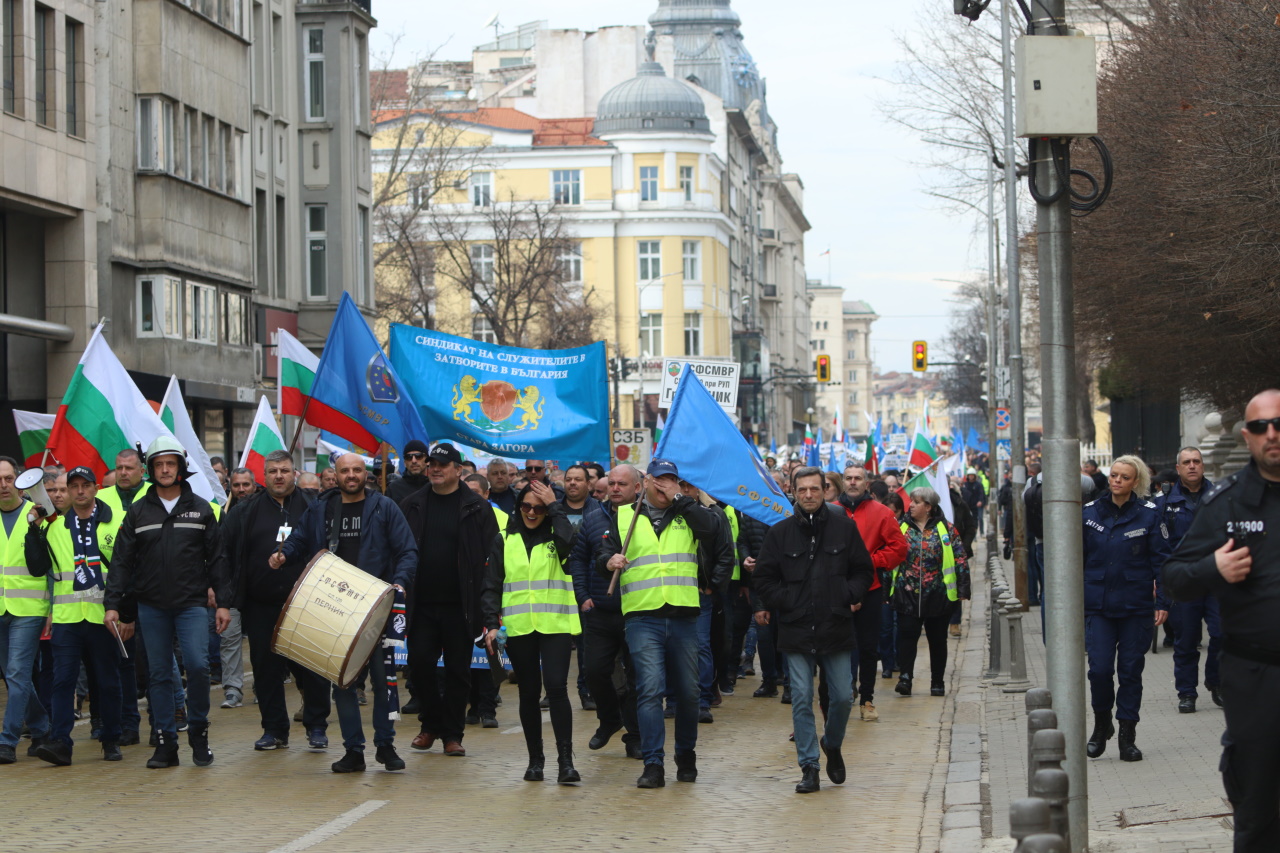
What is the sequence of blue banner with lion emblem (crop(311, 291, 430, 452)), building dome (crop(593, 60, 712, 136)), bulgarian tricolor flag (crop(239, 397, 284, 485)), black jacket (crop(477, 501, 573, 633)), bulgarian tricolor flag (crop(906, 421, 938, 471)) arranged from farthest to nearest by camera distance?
building dome (crop(593, 60, 712, 136))
bulgarian tricolor flag (crop(906, 421, 938, 471))
bulgarian tricolor flag (crop(239, 397, 284, 485))
blue banner with lion emblem (crop(311, 291, 430, 452))
black jacket (crop(477, 501, 573, 633))

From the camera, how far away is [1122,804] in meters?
9.23

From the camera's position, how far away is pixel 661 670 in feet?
34.7

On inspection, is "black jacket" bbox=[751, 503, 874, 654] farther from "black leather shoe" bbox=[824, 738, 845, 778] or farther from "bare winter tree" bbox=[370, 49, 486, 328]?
"bare winter tree" bbox=[370, 49, 486, 328]

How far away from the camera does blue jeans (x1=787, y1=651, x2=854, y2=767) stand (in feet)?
33.6

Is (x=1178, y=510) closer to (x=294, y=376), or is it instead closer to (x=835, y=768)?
(x=835, y=768)

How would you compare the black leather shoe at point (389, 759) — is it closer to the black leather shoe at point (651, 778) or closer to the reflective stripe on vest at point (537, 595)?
the reflective stripe on vest at point (537, 595)

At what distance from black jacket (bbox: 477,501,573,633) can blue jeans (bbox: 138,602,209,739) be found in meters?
1.83

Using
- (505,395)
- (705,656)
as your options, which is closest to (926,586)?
(705,656)

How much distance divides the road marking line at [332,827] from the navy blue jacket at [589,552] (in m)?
1.83

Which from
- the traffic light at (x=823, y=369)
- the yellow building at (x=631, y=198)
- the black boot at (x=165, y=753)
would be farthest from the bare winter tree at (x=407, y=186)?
the black boot at (x=165, y=753)

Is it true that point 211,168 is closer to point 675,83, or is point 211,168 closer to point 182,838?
point 182,838

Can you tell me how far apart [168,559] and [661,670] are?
10.4ft

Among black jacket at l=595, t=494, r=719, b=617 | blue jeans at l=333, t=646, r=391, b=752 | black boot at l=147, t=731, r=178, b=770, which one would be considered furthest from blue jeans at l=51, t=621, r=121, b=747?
black jacket at l=595, t=494, r=719, b=617

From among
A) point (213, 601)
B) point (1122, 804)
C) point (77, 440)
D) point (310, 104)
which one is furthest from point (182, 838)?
point (310, 104)
